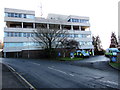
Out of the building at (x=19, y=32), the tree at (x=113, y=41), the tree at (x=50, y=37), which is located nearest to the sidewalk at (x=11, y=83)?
the tree at (x=50, y=37)

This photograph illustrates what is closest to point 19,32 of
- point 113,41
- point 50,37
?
point 50,37

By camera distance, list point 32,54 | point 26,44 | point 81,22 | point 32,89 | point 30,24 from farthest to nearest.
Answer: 1. point 81,22
2. point 30,24
3. point 26,44
4. point 32,54
5. point 32,89

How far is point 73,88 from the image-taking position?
5.73 metres

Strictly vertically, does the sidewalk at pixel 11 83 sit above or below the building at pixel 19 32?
below

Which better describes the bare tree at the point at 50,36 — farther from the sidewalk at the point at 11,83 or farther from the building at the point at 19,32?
the sidewalk at the point at 11,83

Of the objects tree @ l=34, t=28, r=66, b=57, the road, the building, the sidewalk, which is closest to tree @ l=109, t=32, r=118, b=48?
the building

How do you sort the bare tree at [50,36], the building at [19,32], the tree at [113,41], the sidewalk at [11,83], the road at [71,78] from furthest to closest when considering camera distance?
the tree at [113,41], the building at [19,32], the bare tree at [50,36], the road at [71,78], the sidewalk at [11,83]

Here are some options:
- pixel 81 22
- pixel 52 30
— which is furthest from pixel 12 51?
pixel 81 22

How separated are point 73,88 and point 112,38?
63.8 metres

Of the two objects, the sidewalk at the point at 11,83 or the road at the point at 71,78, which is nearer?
the sidewalk at the point at 11,83

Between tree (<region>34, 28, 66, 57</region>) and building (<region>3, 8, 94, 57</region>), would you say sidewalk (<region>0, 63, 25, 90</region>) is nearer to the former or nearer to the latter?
tree (<region>34, 28, 66, 57</region>)

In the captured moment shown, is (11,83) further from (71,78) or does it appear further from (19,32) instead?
(19,32)

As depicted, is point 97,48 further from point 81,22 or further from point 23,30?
point 23,30

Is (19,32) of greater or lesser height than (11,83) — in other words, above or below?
above
